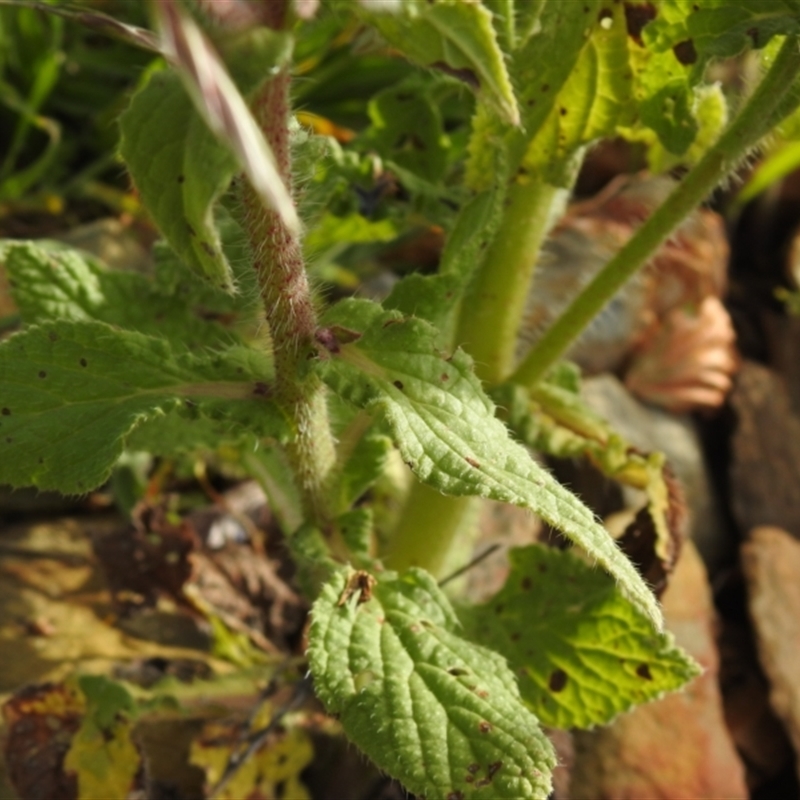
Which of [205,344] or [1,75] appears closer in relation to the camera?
[205,344]

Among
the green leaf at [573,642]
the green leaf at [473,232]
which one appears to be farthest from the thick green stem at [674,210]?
the green leaf at [573,642]

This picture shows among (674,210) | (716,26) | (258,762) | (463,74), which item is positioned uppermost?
(716,26)

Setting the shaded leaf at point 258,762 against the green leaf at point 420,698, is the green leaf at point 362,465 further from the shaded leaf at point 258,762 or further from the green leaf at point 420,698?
the shaded leaf at point 258,762

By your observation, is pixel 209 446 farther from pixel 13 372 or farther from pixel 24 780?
pixel 24 780

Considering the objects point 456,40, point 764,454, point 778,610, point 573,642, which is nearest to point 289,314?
point 456,40

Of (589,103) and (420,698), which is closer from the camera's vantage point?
(420,698)

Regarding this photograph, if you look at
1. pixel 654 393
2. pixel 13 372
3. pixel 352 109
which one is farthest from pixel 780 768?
pixel 352 109

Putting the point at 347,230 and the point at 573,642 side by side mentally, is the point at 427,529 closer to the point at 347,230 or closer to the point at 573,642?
the point at 573,642
